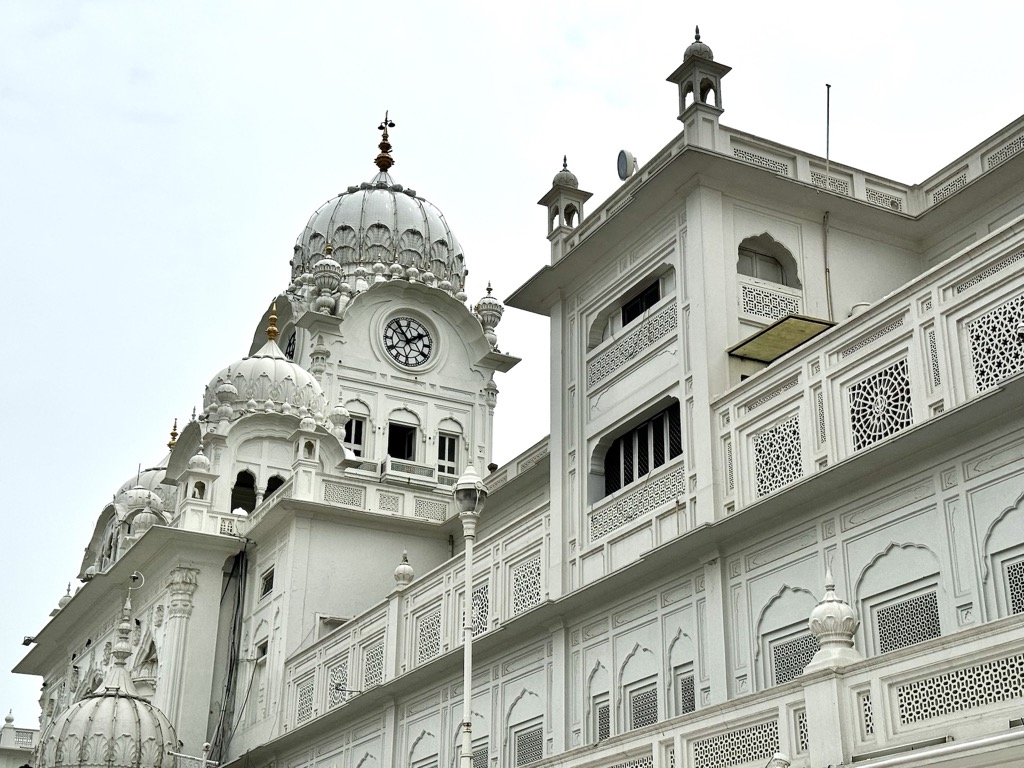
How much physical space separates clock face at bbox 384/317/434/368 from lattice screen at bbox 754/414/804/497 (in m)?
22.4

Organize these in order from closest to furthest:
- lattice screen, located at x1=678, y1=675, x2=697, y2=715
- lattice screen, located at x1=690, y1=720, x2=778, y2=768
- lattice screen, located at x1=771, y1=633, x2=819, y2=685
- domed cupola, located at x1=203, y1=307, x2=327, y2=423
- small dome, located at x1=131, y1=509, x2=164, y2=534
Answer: lattice screen, located at x1=690, y1=720, x2=778, y2=768, lattice screen, located at x1=771, y1=633, x2=819, y2=685, lattice screen, located at x1=678, y1=675, x2=697, y2=715, domed cupola, located at x1=203, y1=307, x2=327, y2=423, small dome, located at x1=131, y1=509, x2=164, y2=534

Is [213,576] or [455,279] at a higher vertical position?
[455,279]

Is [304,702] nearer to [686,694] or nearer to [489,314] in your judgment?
[686,694]

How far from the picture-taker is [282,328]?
Answer: 133ft

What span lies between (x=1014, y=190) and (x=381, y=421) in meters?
22.0

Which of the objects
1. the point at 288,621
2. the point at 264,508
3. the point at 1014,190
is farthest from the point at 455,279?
the point at 1014,190

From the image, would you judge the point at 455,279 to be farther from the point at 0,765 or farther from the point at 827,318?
the point at 0,765

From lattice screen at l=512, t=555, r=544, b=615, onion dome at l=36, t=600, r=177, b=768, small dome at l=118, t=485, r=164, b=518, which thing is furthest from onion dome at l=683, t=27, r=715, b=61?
small dome at l=118, t=485, r=164, b=518

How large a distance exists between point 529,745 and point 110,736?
32.1 ft

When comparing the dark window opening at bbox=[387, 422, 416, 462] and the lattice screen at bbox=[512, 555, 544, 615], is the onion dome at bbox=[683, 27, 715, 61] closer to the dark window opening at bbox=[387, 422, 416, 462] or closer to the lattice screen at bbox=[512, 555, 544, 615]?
the lattice screen at bbox=[512, 555, 544, 615]

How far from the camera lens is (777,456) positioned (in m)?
16.4

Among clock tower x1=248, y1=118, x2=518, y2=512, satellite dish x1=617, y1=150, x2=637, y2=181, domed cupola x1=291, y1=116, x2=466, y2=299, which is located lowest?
satellite dish x1=617, y1=150, x2=637, y2=181

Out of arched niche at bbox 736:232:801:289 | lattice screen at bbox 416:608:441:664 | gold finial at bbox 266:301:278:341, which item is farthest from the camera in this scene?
gold finial at bbox 266:301:278:341

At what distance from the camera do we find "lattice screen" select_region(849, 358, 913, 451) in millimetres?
14812
